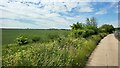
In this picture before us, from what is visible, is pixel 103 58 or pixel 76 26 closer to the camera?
pixel 103 58

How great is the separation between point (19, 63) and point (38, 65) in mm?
645

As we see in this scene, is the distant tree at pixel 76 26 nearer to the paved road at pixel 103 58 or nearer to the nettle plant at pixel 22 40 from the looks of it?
the nettle plant at pixel 22 40

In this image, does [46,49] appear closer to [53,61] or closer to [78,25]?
[53,61]

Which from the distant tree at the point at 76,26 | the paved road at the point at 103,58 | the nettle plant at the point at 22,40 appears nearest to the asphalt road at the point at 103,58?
the paved road at the point at 103,58

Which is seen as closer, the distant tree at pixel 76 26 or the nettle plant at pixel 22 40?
the nettle plant at pixel 22 40

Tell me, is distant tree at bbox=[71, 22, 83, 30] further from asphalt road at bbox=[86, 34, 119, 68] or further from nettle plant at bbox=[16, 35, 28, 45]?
asphalt road at bbox=[86, 34, 119, 68]

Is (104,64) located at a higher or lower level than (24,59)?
lower

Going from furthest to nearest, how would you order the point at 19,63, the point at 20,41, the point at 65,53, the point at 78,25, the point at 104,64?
1. the point at 78,25
2. the point at 20,41
3. the point at 104,64
4. the point at 65,53
5. the point at 19,63

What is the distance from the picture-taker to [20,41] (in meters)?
22.8

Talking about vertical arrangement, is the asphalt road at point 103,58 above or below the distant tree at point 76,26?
below

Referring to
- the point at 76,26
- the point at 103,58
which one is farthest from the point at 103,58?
the point at 76,26

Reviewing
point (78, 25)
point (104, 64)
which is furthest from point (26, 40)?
point (104, 64)

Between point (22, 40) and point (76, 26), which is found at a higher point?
point (76, 26)

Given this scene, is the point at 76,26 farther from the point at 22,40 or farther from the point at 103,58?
the point at 103,58
